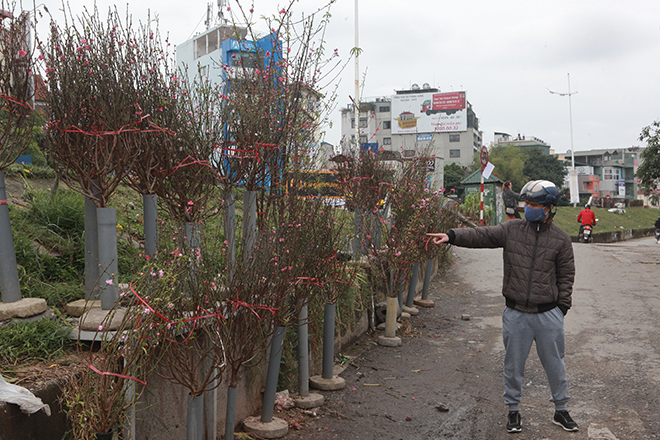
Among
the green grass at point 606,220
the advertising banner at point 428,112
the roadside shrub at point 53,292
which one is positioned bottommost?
the green grass at point 606,220

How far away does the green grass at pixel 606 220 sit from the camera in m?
30.4

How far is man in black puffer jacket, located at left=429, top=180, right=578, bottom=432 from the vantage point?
4316 millimetres

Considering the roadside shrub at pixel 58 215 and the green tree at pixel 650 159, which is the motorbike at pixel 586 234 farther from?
the roadside shrub at pixel 58 215

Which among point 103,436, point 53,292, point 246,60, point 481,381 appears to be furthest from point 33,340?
point 481,381

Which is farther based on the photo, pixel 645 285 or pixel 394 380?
pixel 645 285

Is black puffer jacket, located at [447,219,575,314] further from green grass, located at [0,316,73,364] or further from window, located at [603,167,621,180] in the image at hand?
window, located at [603,167,621,180]

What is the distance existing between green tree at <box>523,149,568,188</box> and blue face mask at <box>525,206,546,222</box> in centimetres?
7223

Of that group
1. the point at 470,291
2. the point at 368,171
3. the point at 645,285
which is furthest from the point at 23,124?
the point at 645,285

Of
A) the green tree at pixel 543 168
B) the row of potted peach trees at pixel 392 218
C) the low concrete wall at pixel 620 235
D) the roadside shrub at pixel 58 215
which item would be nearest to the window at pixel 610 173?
the green tree at pixel 543 168

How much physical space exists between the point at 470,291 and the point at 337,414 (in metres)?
7.02

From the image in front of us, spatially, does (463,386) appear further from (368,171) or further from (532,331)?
(368,171)

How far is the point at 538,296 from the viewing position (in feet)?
14.1

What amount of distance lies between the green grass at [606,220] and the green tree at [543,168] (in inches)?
921

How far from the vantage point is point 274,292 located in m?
3.90
